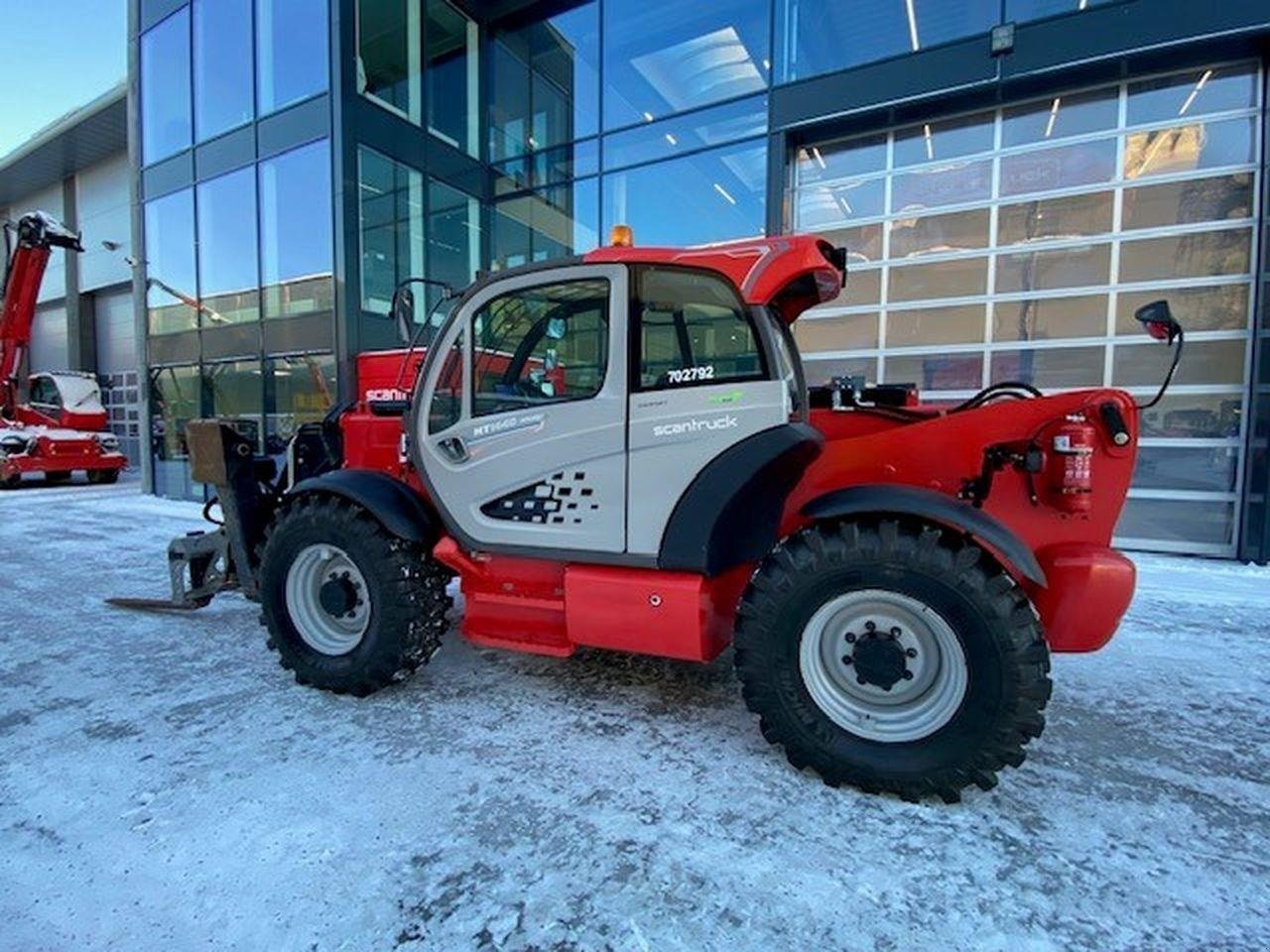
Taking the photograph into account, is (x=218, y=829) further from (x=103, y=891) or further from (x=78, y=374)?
(x=78, y=374)

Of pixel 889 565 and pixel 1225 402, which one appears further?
pixel 1225 402

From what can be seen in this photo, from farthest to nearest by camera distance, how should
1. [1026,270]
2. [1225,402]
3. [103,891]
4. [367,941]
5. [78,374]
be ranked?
[78,374]
[1026,270]
[1225,402]
[103,891]
[367,941]

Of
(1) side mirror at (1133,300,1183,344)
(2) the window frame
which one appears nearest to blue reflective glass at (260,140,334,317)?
(2) the window frame

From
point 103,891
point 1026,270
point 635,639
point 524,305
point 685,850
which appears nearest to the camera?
point 103,891

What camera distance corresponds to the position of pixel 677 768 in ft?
8.84

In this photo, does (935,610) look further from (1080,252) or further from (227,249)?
(227,249)

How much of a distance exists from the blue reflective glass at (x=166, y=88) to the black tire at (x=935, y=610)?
45.8 feet

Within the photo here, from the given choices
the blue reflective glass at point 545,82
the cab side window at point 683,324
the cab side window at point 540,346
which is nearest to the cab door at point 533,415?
the cab side window at point 540,346

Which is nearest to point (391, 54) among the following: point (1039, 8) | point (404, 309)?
point (1039, 8)

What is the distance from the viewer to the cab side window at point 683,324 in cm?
286

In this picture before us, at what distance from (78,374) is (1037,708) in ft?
64.3

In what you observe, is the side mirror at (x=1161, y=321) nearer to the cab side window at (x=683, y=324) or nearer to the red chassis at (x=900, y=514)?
the red chassis at (x=900, y=514)

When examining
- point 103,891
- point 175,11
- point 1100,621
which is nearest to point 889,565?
point 1100,621

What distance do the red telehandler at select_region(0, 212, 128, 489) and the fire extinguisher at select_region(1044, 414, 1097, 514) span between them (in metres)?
17.3
